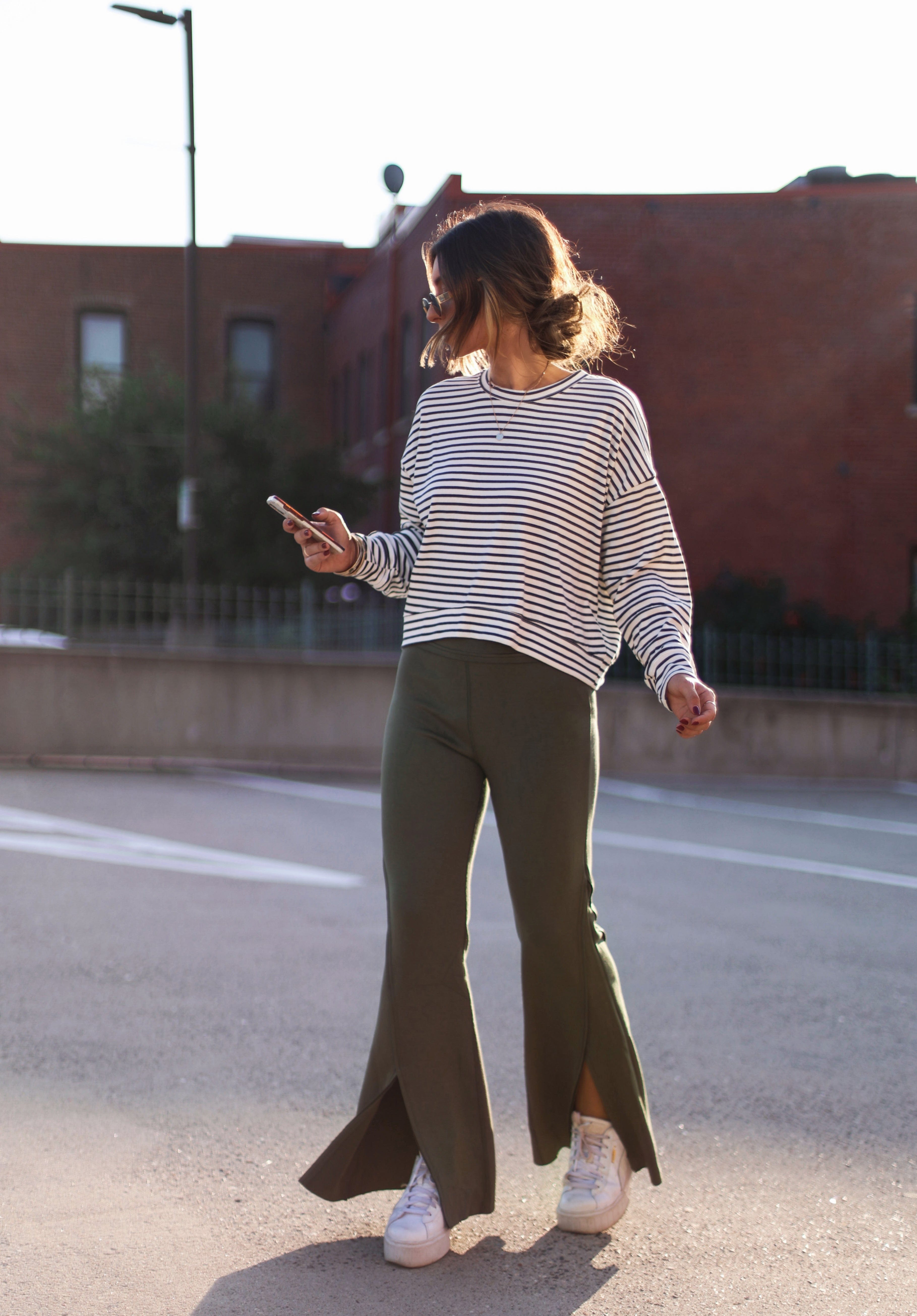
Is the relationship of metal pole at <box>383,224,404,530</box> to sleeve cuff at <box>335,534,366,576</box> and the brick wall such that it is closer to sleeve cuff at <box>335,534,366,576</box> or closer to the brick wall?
the brick wall

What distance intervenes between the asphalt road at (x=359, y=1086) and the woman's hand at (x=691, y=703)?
978 millimetres

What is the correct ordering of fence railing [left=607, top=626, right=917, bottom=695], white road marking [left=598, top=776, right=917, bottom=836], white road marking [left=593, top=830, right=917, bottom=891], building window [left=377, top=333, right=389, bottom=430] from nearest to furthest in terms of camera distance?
white road marking [left=593, top=830, right=917, bottom=891]
white road marking [left=598, top=776, right=917, bottom=836]
fence railing [left=607, top=626, right=917, bottom=695]
building window [left=377, top=333, right=389, bottom=430]

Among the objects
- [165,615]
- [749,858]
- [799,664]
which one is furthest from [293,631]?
[749,858]

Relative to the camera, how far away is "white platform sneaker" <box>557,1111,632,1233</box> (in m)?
2.71

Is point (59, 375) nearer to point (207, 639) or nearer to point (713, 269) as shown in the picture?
point (713, 269)

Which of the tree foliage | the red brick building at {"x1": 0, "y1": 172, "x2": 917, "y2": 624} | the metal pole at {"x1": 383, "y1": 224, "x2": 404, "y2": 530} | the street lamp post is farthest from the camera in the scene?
the metal pole at {"x1": 383, "y1": 224, "x2": 404, "y2": 530}

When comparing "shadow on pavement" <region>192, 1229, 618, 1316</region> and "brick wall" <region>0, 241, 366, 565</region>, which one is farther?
"brick wall" <region>0, 241, 366, 565</region>

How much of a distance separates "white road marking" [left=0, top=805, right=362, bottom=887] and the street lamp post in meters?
9.54

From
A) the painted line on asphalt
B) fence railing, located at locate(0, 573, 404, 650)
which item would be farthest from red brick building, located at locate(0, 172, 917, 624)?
the painted line on asphalt

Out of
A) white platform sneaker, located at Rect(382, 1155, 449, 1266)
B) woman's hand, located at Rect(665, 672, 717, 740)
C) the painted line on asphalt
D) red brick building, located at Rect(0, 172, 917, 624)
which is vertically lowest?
the painted line on asphalt

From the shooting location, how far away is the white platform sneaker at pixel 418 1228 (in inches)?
101

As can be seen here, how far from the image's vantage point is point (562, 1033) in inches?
104

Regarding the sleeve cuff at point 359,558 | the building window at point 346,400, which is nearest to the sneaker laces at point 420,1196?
the sleeve cuff at point 359,558

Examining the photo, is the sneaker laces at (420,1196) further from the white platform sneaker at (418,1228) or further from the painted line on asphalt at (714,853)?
the painted line on asphalt at (714,853)
